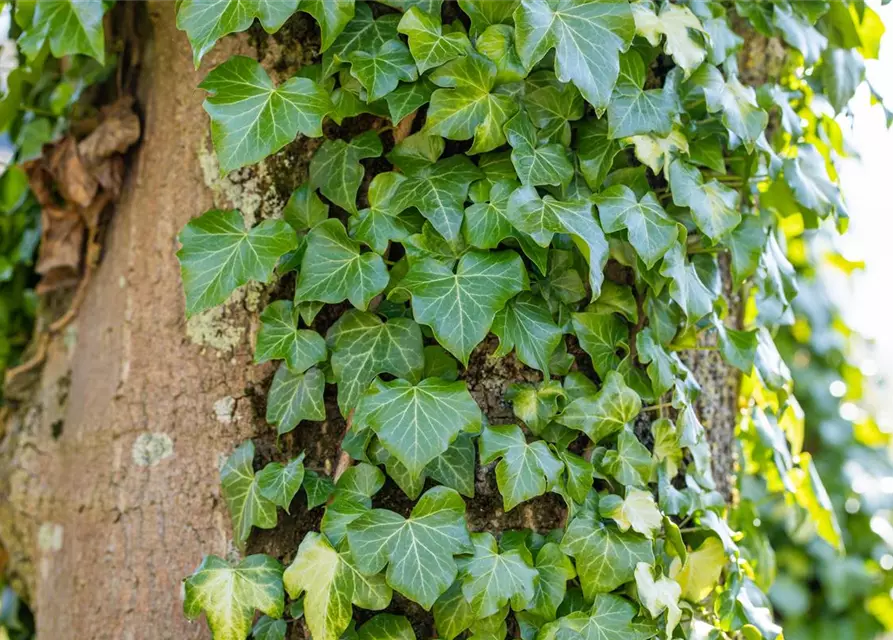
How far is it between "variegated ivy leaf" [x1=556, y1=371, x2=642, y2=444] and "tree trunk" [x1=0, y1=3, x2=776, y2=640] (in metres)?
0.08

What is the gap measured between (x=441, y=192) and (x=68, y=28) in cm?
58

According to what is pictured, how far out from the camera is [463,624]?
0.88 meters

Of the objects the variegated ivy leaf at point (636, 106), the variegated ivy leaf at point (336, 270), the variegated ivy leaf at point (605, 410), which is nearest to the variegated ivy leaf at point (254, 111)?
the variegated ivy leaf at point (336, 270)

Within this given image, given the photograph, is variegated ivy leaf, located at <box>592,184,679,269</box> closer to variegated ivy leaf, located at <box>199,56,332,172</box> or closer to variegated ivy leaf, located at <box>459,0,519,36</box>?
variegated ivy leaf, located at <box>459,0,519,36</box>

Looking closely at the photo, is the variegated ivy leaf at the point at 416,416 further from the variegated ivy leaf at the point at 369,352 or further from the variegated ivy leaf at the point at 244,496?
the variegated ivy leaf at the point at 244,496

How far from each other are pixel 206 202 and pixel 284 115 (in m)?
0.25

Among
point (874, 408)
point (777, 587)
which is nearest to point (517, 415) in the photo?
point (777, 587)

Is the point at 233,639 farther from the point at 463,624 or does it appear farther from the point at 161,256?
the point at 161,256

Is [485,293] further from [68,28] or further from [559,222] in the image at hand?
[68,28]

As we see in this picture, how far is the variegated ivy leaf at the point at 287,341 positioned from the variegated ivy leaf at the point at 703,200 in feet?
1.57

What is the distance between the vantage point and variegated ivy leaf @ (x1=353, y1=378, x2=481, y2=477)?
831 mm

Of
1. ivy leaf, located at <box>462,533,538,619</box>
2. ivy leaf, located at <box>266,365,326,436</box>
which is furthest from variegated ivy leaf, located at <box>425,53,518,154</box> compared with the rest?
ivy leaf, located at <box>462,533,538,619</box>

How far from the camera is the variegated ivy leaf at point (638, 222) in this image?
0.92 meters

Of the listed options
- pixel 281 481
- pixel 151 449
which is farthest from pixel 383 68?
pixel 151 449
